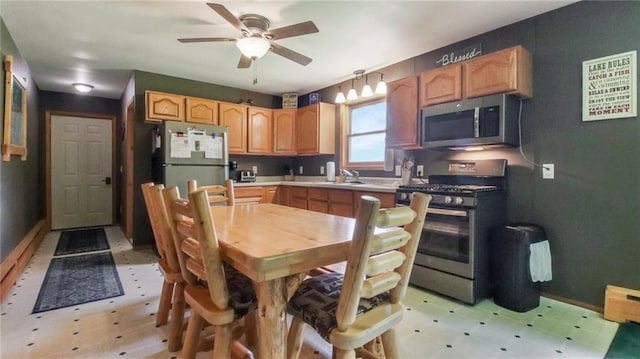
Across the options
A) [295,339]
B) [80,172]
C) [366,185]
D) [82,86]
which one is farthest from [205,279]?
[80,172]

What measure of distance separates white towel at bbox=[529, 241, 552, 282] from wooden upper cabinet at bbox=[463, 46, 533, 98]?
122 centimetres

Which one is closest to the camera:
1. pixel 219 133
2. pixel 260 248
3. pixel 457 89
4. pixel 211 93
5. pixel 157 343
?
pixel 260 248

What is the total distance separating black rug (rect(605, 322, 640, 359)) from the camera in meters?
1.71

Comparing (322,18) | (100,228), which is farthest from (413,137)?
(100,228)

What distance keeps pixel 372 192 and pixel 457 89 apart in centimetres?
125

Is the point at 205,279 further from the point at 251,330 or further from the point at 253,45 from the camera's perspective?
the point at 253,45

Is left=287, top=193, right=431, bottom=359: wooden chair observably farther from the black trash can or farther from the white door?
the white door

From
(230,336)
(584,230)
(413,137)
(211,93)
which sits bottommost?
(230,336)

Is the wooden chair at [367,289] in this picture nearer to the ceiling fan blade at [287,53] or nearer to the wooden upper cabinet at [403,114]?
the ceiling fan blade at [287,53]

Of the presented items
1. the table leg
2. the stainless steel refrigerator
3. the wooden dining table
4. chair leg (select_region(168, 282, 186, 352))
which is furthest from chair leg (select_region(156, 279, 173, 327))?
the stainless steel refrigerator

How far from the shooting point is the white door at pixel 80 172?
5195 millimetres

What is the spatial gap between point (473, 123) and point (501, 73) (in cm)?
43

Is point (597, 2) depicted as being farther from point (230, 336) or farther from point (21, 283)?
point (21, 283)

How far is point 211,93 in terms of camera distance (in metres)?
4.54
